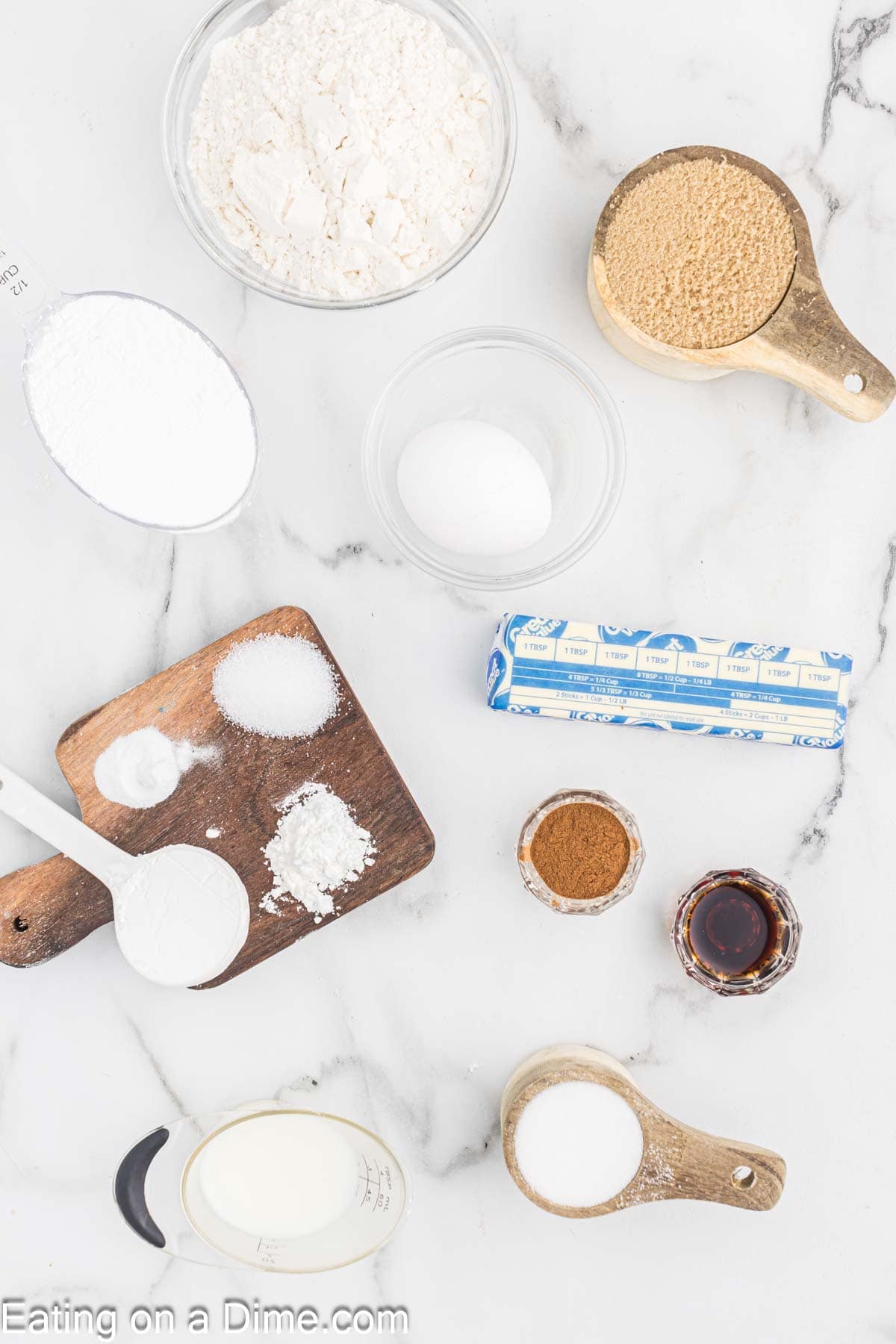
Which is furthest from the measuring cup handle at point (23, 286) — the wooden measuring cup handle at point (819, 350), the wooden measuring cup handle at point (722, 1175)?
the wooden measuring cup handle at point (722, 1175)

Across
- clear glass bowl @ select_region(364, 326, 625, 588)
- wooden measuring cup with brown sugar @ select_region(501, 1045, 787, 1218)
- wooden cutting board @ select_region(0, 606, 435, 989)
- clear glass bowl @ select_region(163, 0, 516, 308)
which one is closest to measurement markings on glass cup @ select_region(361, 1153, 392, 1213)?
wooden measuring cup with brown sugar @ select_region(501, 1045, 787, 1218)

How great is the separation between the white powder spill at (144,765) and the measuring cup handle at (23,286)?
0.43 m

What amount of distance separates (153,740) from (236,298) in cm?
48

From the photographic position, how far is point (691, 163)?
89cm

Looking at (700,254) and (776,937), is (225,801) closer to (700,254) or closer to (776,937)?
(776,937)

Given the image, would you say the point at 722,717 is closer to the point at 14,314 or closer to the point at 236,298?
the point at 236,298

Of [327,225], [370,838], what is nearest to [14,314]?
[327,225]

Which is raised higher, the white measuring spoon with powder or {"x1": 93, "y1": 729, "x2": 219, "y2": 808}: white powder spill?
the white measuring spoon with powder

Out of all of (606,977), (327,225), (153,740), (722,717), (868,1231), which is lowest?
(868,1231)

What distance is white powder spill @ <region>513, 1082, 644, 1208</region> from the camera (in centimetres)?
89

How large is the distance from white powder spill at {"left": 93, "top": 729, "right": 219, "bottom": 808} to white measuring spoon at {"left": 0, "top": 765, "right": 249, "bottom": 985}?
0.05m

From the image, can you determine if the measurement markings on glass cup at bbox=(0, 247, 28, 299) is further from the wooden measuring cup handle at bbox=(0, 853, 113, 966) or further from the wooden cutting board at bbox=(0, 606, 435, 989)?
the wooden measuring cup handle at bbox=(0, 853, 113, 966)

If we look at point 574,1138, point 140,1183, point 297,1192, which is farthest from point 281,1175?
point 574,1138

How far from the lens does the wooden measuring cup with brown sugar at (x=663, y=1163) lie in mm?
892
